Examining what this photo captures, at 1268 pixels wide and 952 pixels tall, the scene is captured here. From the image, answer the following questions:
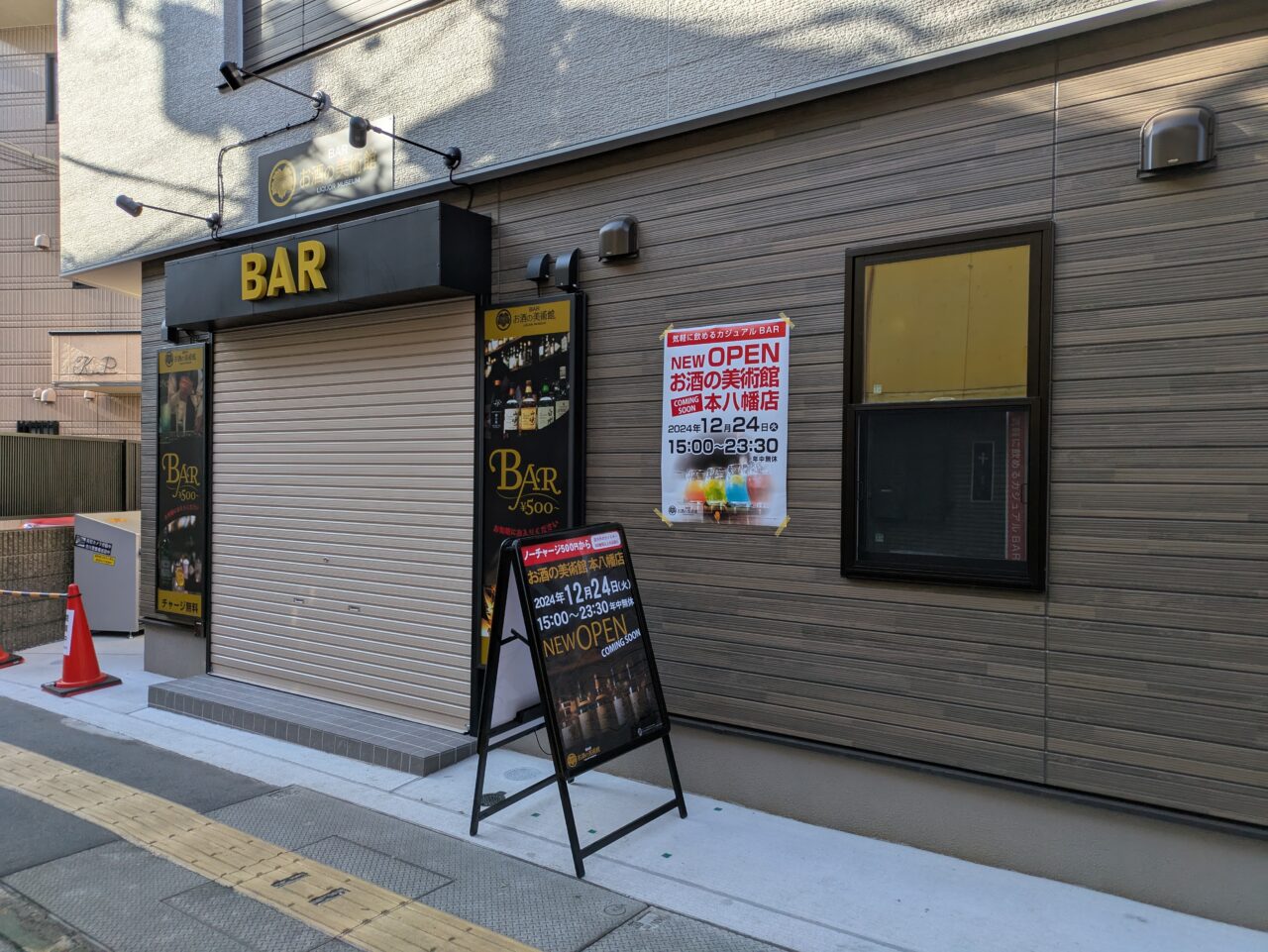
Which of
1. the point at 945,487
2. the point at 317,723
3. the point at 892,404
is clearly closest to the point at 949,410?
the point at 892,404

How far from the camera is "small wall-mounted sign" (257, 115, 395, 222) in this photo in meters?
6.84

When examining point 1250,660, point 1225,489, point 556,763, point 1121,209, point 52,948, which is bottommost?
point 52,948

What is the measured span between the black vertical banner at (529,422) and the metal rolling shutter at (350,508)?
0.19m

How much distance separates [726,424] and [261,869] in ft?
11.1

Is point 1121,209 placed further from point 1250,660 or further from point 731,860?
point 731,860

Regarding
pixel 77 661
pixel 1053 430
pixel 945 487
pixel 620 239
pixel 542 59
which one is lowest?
pixel 77 661

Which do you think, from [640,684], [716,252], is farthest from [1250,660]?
[716,252]

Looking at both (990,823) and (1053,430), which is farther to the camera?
(990,823)

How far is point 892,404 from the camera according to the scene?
4.53 m

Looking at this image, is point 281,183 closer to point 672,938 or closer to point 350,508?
point 350,508

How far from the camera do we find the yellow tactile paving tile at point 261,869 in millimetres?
3723

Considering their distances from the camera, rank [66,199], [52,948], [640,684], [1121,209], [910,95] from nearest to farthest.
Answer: [52,948]
[1121,209]
[910,95]
[640,684]
[66,199]

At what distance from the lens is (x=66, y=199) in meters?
9.37

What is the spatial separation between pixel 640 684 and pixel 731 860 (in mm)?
1011
